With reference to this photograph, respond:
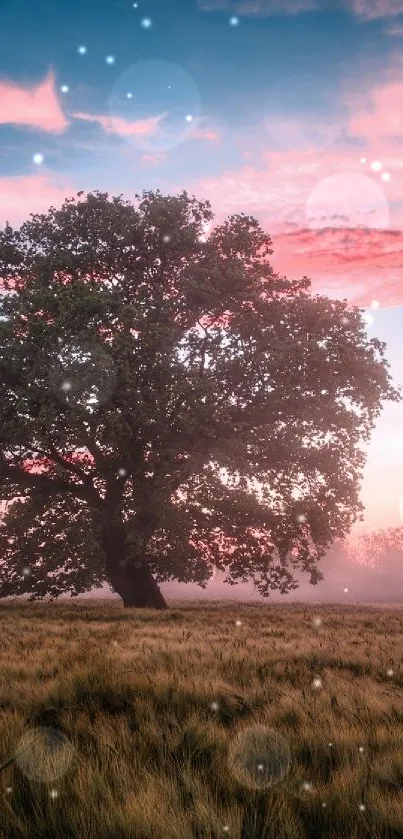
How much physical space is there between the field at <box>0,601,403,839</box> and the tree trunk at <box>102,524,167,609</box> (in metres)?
16.0

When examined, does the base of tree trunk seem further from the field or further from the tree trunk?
the field

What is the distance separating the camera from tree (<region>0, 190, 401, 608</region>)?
2048cm

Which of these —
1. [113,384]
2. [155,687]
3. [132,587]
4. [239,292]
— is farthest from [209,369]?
[155,687]

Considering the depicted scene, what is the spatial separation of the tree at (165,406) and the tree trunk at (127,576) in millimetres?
54

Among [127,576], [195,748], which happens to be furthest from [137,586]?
[195,748]

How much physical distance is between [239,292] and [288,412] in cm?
A: 477

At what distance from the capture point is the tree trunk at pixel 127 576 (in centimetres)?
2367

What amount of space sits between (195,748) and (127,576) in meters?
20.6

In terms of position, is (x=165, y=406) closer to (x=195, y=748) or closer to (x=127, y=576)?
(x=127, y=576)

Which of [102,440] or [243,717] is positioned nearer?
[243,717]

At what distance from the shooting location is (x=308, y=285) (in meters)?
24.8

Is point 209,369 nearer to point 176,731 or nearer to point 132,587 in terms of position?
point 132,587

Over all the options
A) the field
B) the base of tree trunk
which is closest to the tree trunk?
the base of tree trunk

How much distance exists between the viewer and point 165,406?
21.5m
